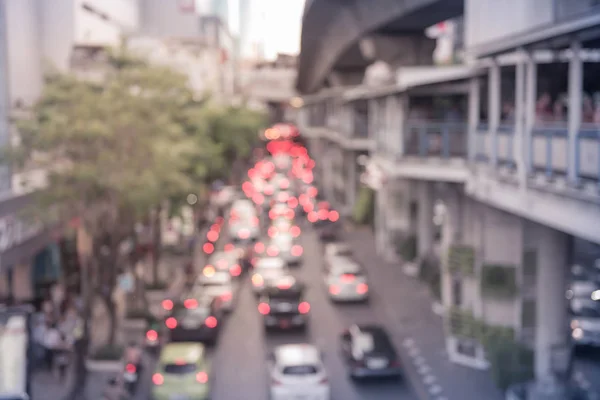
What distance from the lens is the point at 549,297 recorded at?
59.3ft

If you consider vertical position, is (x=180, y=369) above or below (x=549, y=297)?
below

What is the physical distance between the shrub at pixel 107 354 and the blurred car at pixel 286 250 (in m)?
14.7

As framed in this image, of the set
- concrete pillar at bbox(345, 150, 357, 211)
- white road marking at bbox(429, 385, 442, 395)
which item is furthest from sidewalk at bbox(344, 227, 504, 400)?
concrete pillar at bbox(345, 150, 357, 211)

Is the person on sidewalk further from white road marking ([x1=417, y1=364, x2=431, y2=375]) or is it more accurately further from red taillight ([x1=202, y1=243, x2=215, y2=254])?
red taillight ([x1=202, y1=243, x2=215, y2=254])

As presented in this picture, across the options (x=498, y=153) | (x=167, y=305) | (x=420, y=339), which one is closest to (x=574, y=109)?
(x=498, y=153)

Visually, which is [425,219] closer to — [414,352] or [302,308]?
[302,308]

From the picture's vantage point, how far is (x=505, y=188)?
49.6 feet

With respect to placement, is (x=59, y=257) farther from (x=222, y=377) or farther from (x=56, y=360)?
(x=222, y=377)

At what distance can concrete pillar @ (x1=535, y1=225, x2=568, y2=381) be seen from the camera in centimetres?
1802

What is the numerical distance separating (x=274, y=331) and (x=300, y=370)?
718 centimetres

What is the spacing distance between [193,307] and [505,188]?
10757 mm

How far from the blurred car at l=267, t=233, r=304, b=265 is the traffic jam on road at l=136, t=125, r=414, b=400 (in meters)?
0.05

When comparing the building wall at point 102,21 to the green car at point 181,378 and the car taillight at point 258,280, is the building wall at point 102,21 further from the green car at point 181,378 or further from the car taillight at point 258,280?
the green car at point 181,378

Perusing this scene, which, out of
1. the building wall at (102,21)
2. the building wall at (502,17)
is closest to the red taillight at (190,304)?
the building wall at (502,17)
